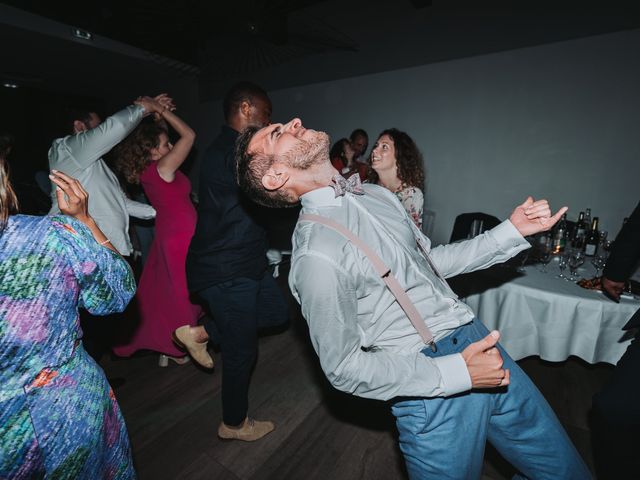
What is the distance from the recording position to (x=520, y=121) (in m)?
4.31

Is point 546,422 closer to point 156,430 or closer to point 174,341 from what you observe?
point 156,430

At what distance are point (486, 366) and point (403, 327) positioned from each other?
0.84ft

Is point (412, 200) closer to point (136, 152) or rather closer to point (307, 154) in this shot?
point (307, 154)

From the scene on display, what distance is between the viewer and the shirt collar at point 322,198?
1121mm

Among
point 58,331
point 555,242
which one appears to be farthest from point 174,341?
point 555,242

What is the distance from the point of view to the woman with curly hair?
9.31 ft

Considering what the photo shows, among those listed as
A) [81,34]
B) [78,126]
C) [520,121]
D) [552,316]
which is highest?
[81,34]

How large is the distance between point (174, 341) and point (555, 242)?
3.22 m

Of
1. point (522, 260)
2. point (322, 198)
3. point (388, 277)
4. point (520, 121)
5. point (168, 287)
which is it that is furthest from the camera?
point (520, 121)

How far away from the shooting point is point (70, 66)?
24.4 ft

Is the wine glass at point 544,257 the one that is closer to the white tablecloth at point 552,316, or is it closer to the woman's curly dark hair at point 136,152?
the white tablecloth at point 552,316

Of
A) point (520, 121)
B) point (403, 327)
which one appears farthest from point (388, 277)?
point (520, 121)

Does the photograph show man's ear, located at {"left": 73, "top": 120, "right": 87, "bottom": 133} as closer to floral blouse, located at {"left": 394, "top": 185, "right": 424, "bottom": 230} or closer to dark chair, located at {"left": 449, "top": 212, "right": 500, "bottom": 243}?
floral blouse, located at {"left": 394, "top": 185, "right": 424, "bottom": 230}

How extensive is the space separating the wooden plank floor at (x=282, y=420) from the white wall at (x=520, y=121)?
244 cm
